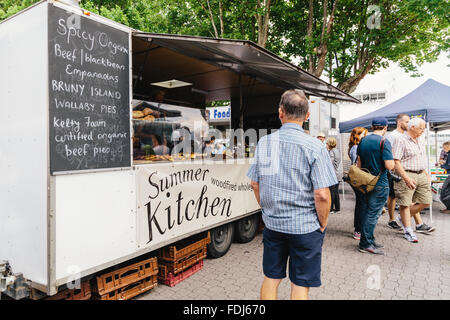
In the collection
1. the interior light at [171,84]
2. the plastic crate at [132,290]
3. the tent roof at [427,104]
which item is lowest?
the plastic crate at [132,290]

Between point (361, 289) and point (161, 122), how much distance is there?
3615mm

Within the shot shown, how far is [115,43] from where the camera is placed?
3.06 metres

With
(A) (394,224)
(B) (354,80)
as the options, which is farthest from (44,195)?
(B) (354,80)

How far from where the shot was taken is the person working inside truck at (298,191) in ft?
7.22

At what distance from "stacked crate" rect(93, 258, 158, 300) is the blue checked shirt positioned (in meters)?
1.77

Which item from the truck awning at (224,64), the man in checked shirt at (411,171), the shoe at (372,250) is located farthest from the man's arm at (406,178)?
the truck awning at (224,64)

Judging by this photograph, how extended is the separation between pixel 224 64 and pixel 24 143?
3.61m

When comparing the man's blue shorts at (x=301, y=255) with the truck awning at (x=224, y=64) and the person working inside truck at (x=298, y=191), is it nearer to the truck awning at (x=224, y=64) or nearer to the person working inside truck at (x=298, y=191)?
the person working inside truck at (x=298, y=191)

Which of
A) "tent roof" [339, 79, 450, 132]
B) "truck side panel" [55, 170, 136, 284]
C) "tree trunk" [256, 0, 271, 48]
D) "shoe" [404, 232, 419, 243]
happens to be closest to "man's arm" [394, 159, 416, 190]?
"shoe" [404, 232, 419, 243]

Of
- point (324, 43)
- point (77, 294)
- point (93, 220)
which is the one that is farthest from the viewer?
point (324, 43)

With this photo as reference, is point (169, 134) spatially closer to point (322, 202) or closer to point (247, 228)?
point (247, 228)

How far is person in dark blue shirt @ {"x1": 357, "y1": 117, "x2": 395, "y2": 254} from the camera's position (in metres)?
4.48

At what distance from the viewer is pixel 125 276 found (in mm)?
3262
